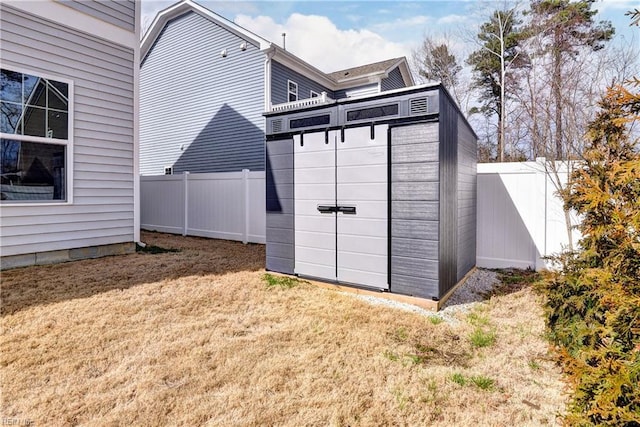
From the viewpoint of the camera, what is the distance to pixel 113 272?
16.9 ft

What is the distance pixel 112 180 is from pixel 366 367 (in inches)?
234

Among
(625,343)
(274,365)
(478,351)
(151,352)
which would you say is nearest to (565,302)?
(478,351)

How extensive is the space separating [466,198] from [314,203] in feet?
7.89

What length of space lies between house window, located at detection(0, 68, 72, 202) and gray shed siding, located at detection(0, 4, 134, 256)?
15 cm

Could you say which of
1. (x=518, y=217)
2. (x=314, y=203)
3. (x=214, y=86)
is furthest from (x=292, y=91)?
(x=518, y=217)

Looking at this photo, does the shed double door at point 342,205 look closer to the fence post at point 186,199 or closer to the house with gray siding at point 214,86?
the fence post at point 186,199

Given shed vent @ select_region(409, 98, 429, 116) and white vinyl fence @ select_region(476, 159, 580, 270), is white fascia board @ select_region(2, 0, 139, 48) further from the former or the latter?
white vinyl fence @ select_region(476, 159, 580, 270)

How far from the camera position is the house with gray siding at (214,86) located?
10992mm

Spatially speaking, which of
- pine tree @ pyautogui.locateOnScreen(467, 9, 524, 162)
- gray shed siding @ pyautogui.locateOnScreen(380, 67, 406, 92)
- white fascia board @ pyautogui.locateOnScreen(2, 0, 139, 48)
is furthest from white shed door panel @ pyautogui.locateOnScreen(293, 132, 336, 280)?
pine tree @ pyautogui.locateOnScreen(467, 9, 524, 162)

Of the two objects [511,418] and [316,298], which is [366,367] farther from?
[316,298]

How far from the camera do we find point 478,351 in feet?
9.60

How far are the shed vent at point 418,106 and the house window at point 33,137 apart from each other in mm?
5497

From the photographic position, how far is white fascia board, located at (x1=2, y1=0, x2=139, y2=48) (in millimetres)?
5199

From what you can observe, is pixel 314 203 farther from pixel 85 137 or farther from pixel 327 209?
pixel 85 137
